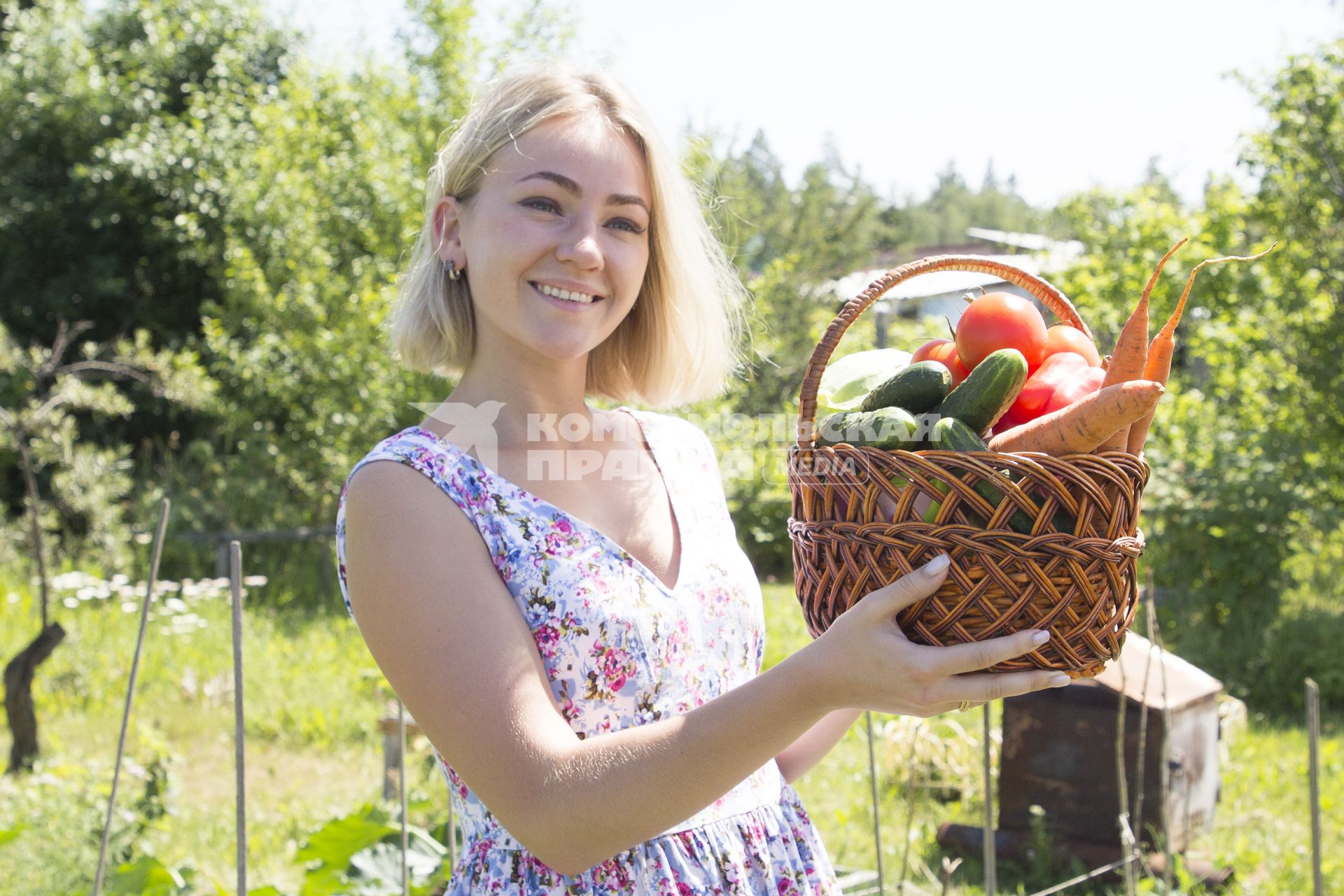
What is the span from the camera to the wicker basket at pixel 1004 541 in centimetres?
106

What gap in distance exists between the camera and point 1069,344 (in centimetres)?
128

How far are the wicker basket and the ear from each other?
0.74 meters

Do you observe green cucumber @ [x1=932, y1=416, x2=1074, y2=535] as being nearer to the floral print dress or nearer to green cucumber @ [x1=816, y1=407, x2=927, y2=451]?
green cucumber @ [x1=816, y1=407, x2=927, y2=451]

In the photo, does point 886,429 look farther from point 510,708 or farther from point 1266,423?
point 1266,423

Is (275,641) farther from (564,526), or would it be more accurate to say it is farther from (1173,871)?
(564,526)

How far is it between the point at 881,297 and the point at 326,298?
719 cm

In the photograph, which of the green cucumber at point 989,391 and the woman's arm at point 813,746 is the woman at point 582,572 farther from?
the green cucumber at point 989,391

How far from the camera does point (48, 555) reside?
24.3 feet

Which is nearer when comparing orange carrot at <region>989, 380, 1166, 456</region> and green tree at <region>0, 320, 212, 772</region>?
orange carrot at <region>989, 380, 1166, 456</region>

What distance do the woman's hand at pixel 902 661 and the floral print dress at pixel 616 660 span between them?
314mm

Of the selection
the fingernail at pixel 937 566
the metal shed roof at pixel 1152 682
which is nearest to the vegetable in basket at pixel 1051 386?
the fingernail at pixel 937 566

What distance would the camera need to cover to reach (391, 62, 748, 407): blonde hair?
5.03 feet

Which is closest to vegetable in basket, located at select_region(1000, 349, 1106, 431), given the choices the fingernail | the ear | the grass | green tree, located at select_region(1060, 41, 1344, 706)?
the fingernail

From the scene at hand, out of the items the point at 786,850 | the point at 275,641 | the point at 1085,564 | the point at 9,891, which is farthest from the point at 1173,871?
the point at 275,641
